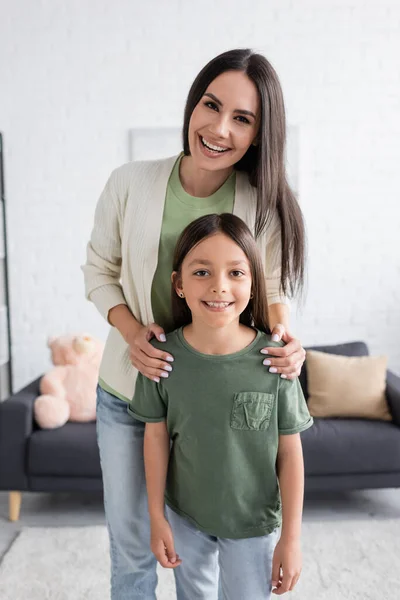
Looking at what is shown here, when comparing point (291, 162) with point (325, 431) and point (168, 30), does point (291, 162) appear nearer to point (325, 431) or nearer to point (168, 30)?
point (168, 30)

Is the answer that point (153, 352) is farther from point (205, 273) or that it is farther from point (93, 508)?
point (93, 508)

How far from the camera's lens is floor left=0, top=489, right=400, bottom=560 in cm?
254

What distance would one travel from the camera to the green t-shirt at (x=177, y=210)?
1271mm

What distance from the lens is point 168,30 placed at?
3223mm

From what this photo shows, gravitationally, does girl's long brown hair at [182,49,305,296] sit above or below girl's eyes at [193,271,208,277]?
above

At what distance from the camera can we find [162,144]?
3297 millimetres

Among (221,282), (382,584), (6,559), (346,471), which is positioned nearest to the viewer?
(221,282)

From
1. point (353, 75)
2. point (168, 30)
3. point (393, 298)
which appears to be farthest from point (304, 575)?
point (168, 30)

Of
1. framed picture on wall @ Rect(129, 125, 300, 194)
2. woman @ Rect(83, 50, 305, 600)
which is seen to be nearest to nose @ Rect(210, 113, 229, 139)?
woman @ Rect(83, 50, 305, 600)

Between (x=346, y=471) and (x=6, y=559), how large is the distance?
1314mm

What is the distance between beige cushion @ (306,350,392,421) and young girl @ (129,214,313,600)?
4.82 ft

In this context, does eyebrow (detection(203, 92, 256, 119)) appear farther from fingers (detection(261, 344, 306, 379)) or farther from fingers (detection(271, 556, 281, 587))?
fingers (detection(271, 556, 281, 587))

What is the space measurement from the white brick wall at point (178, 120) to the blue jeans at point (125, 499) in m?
2.11

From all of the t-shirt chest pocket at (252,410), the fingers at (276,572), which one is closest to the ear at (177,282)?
the t-shirt chest pocket at (252,410)
